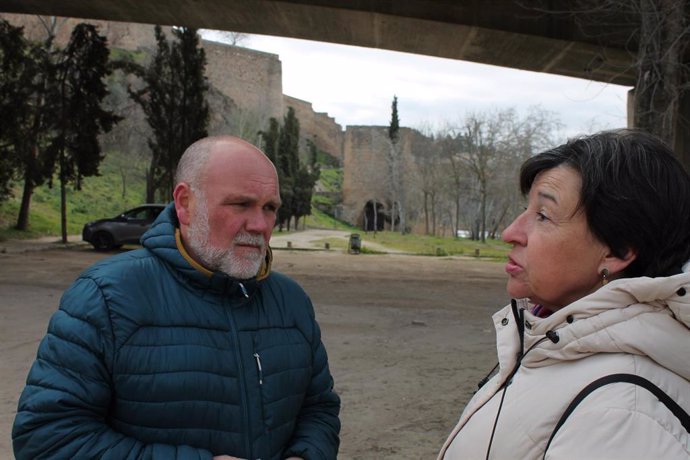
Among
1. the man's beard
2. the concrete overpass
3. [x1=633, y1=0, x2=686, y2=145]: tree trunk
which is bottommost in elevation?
the man's beard

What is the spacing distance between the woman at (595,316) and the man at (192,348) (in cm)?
70

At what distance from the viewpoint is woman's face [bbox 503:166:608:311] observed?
5.02 feet

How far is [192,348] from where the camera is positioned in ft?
6.53

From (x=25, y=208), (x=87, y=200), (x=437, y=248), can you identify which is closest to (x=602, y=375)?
(x=437, y=248)

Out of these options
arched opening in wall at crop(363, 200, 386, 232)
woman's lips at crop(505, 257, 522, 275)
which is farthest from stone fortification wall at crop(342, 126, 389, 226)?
woman's lips at crop(505, 257, 522, 275)

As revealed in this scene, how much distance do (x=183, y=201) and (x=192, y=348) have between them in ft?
1.79

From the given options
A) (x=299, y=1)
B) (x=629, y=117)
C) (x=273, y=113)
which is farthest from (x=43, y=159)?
(x=273, y=113)

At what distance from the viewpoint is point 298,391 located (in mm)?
2236

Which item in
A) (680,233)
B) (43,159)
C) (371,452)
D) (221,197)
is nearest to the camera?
(680,233)

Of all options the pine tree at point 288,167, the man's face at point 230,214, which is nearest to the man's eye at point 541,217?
the man's face at point 230,214

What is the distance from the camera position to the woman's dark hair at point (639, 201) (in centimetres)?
145

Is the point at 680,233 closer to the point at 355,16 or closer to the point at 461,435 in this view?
the point at 461,435

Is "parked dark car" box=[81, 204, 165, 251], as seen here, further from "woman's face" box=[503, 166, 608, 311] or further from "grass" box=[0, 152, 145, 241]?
"woman's face" box=[503, 166, 608, 311]

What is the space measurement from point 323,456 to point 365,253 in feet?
73.5
